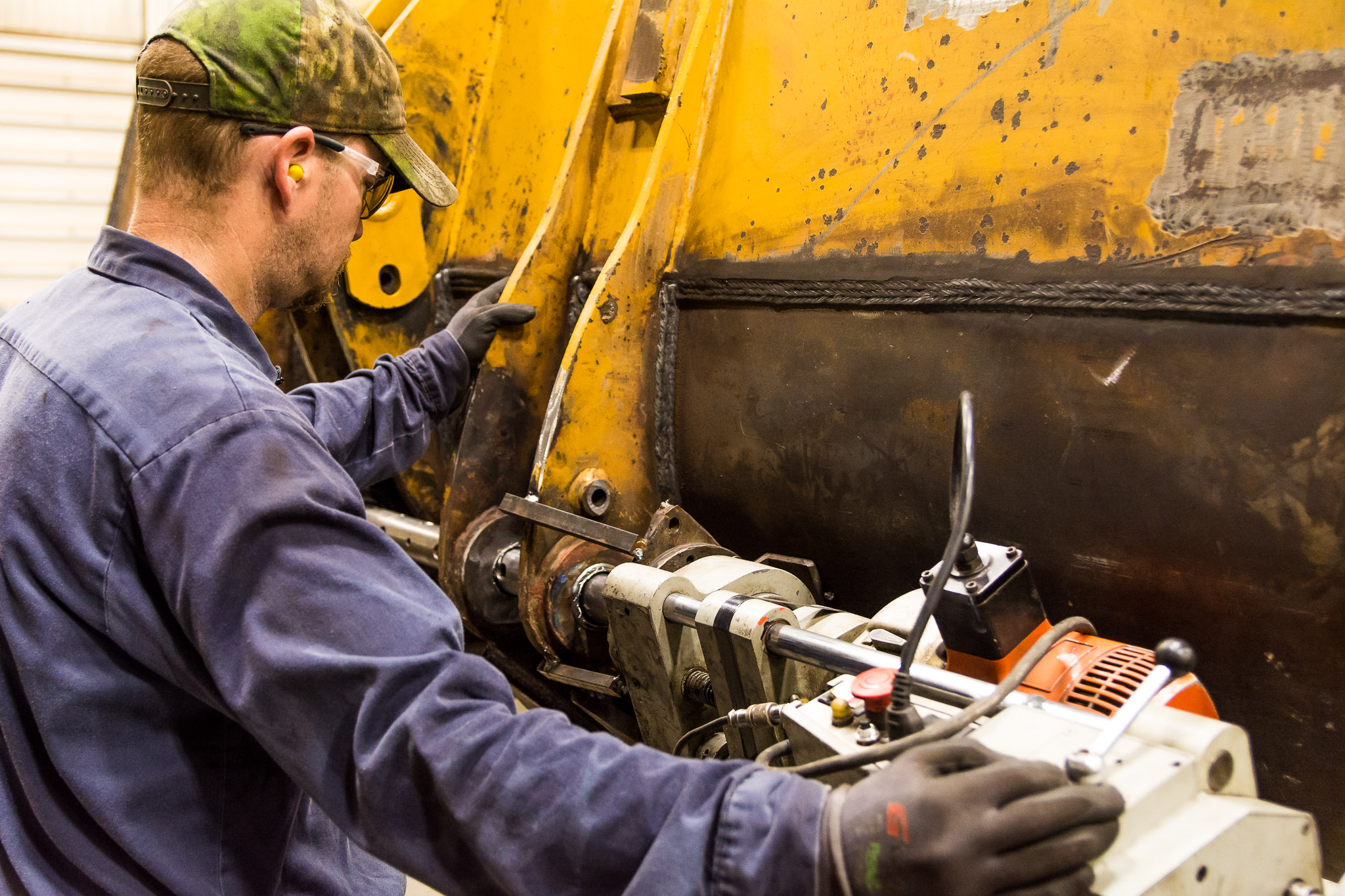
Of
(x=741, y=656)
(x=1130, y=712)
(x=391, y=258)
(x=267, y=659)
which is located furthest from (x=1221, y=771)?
(x=391, y=258)

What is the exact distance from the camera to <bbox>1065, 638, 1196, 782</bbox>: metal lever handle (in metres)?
0.84

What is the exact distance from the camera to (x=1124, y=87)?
131 centimetres

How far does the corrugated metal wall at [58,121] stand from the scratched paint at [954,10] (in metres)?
4.05

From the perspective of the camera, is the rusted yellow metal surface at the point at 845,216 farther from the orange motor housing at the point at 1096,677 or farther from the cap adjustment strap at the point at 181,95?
the cap adjustment strap at the point at 181,95

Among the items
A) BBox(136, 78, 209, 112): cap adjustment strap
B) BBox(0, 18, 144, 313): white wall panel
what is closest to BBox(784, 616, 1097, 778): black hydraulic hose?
BBox(136, 78, 209, 112): cap adjustment strap

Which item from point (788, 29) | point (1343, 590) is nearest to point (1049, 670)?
point (1343, 590)

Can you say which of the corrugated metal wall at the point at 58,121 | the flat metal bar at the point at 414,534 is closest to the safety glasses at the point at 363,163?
the flat metal bar at the point at 414,534

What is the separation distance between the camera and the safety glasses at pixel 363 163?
4.08ft

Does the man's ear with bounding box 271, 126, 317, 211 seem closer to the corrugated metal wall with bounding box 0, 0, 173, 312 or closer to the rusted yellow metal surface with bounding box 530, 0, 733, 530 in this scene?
the rusted yellow metal surface with bounding box 530, 0, 733, 530

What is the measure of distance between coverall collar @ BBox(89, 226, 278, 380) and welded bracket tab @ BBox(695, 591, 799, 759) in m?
0.73

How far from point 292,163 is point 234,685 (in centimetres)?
71

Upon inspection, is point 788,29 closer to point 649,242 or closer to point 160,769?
point 649,242

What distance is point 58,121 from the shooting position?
4426mm

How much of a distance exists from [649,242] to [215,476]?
44.0 inches
